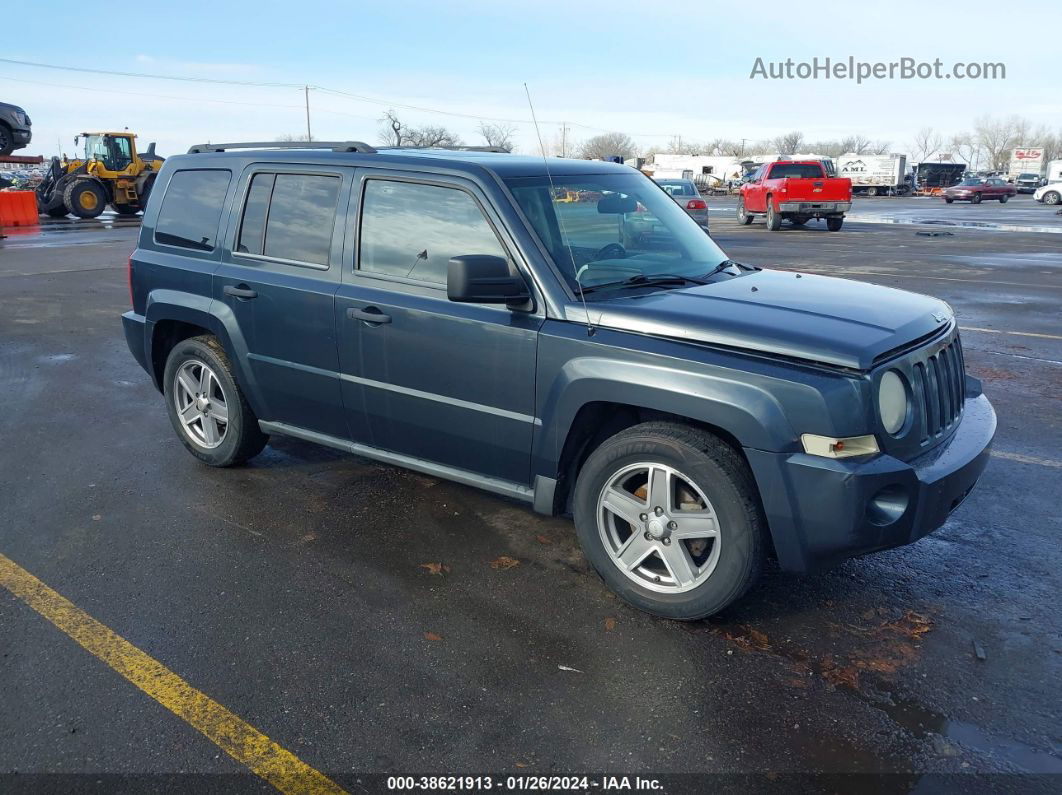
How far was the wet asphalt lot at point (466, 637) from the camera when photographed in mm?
2932

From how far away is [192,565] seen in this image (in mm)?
4270

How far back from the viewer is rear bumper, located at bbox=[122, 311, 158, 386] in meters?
5.69

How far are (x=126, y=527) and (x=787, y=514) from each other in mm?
3399

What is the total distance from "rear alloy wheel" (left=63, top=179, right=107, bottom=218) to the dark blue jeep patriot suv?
27.6m

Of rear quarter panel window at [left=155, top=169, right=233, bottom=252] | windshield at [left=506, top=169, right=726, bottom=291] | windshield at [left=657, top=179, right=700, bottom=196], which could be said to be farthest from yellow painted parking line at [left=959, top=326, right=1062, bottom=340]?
windshield at [left=657, top=179, right=700, bottom=196]

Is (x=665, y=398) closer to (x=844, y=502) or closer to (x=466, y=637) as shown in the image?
(x=844, y=502)

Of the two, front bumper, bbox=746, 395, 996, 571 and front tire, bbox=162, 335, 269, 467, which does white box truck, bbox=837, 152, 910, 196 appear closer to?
front tire, bbox=162, 335, 269, 467

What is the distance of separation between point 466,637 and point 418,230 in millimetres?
1953

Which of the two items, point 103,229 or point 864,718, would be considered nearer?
point 864,718

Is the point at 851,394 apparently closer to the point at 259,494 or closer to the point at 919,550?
the point at 919,550

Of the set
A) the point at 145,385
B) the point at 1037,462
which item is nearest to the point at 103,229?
the point at 145,385

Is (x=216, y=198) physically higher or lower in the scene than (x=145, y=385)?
higher

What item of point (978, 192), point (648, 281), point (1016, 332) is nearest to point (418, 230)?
point (648, 281)

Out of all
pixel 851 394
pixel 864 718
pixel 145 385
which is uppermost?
pixel 851 394
